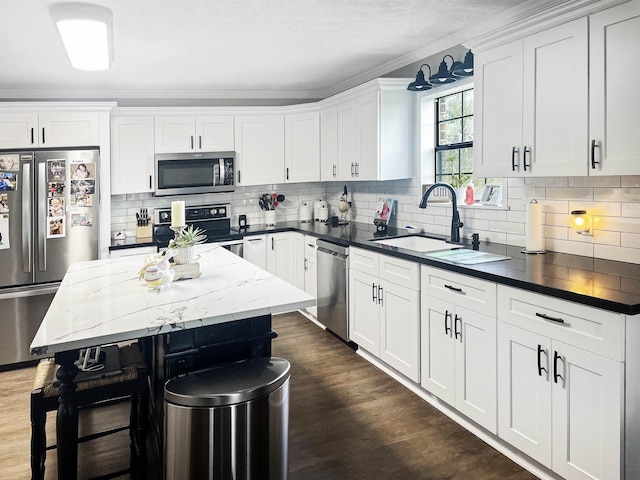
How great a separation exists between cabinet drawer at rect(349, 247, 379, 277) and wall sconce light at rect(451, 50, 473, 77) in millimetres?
1426

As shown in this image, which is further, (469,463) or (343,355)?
(343,355)

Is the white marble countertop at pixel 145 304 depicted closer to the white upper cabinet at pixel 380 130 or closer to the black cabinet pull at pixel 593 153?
the black cabinet pull at pixel 593 153

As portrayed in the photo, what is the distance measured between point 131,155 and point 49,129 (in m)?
0.76

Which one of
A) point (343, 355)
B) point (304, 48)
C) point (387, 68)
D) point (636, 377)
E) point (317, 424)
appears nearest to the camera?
point (636, 377)

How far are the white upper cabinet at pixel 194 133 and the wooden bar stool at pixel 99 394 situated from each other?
2987 mm

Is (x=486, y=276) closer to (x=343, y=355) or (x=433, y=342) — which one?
(x=433, y=342)

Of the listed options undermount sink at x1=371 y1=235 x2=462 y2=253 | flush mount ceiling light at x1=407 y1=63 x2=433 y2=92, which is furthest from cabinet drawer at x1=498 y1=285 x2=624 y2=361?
flush mount ceiling light at x1=407 y1=63 x2=433 y2=92

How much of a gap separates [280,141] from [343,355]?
2.54 m

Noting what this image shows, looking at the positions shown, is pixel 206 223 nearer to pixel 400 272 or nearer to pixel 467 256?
pixel 400 272

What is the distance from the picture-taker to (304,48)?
3.79m

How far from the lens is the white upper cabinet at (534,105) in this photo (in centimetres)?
245

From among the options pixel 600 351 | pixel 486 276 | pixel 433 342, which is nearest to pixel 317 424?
pixel 433 342

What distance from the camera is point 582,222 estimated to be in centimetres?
274

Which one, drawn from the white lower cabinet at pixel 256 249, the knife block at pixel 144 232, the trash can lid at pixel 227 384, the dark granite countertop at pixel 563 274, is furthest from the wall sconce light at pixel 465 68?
the knife block at pixel 144 232
